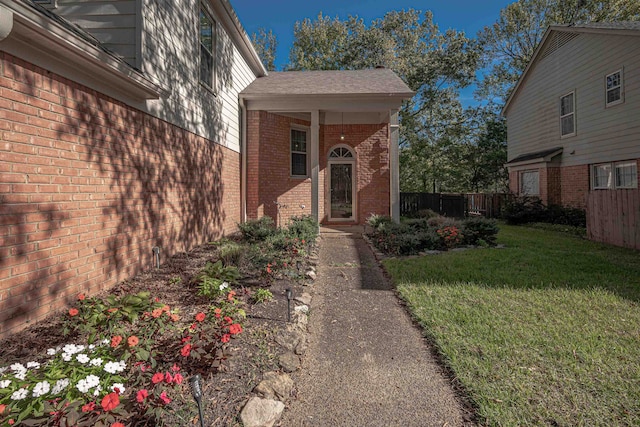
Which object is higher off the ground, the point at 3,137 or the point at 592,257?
the point at 3,137

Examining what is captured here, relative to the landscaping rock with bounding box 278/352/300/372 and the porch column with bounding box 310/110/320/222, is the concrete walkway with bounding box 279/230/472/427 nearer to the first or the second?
the landscaping rock with bounding box 278/352/300/372

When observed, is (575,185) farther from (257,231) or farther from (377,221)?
(257,231)

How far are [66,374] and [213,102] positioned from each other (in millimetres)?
6560

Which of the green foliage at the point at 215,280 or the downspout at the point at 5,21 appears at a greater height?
the downspout at the point at 5,21

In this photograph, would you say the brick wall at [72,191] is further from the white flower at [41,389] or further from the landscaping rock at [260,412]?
the landscaping rock at [260,412]

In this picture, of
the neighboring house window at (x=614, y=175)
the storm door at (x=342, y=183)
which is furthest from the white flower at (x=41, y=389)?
the neighboring house window at (x=614, y=175)

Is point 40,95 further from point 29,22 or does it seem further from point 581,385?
point 581,385

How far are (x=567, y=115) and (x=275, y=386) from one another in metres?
15.0

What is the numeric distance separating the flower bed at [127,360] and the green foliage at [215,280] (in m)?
0.02

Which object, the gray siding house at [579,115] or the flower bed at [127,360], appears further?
the gray siding house at [579,115]

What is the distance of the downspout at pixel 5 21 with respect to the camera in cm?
235

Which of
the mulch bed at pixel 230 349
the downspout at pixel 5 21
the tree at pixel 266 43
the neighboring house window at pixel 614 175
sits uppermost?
the tree at pixel 266 43

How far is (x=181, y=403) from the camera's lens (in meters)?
1.98

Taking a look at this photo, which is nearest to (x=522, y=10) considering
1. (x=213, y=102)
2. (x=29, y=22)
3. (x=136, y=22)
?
(x=213, y=102)
